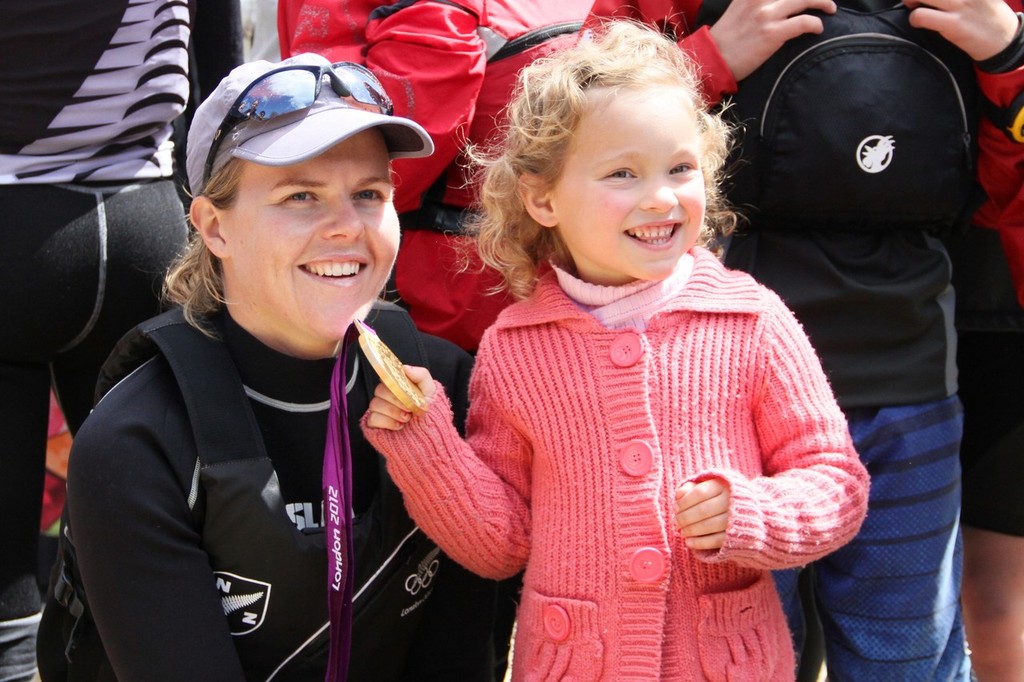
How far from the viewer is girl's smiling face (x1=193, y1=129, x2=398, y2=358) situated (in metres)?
2.14

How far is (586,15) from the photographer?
8.96 ft

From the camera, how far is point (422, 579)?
2.34m

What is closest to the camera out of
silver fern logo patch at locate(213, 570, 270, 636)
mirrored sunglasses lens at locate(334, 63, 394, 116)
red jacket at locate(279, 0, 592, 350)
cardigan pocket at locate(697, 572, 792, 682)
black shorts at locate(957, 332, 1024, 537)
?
cardigan pocket at locate(697, 572, 792, 682)

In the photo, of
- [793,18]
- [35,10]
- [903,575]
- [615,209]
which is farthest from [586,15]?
[903,575]

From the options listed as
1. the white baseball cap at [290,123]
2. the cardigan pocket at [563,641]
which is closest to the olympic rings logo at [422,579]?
the cardigan pocket at [563,641]

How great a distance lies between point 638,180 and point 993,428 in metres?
1.22

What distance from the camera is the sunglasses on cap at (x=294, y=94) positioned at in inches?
83.7

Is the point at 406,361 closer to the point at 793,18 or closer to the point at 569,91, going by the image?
the point at 569,91

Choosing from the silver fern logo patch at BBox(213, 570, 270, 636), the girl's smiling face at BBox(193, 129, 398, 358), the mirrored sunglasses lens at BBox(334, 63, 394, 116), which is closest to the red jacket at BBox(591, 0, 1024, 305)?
the mirrored sunglasses lens at BBox(334, 63, 394, 116)

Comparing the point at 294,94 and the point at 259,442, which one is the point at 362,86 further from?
the point at 259,442

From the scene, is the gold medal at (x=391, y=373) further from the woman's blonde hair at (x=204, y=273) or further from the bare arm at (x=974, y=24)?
the bare arm at (x=974, y=24)

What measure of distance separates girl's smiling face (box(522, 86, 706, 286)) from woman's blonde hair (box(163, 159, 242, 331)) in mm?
625

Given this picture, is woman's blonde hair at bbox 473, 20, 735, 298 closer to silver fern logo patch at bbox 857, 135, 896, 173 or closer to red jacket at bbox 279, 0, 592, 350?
red jacket at bbox 279, 0, 592, 350

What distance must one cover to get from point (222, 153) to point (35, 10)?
0.63 meters
